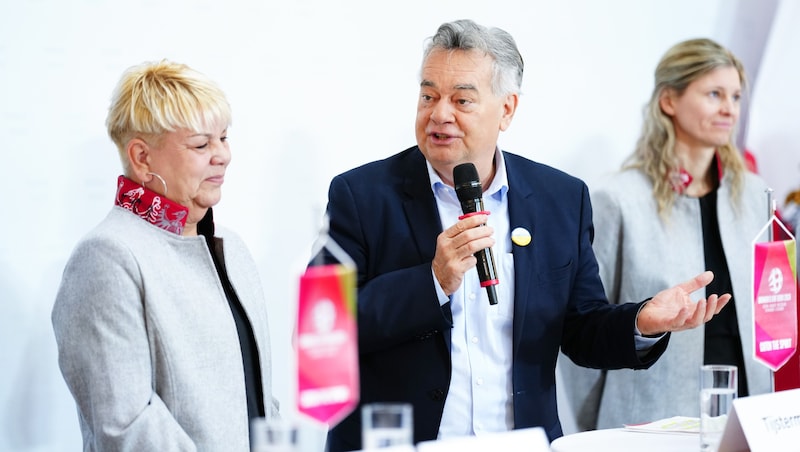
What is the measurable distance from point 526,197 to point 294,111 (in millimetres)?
921

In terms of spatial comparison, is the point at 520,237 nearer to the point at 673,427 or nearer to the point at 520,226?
the point at 520,226

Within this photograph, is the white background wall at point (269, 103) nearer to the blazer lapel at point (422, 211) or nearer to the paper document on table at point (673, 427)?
the blazer lapel at point (422, 211)

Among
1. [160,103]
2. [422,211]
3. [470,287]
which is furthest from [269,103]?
[470,287]

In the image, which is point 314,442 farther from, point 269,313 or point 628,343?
point 628,343

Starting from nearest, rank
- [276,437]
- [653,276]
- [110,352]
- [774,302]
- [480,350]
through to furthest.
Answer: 1. [276,437]
2. [110,352]
3. [774,302]
4. [480,350]
5. [653,276]

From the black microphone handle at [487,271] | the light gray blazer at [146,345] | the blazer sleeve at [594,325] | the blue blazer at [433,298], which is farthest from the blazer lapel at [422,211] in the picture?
the light gray blazer at [146,345]

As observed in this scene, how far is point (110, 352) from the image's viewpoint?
7.57ft

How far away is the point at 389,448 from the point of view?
68.1 inches

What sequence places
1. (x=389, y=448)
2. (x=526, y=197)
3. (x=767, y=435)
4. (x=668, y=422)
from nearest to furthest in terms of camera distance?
(x=389, y=448) < (x=767, y=435) < (x=668, y=422) < (x=526, y=197)

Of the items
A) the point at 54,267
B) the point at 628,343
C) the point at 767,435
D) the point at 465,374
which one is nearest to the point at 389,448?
the point at 767,435

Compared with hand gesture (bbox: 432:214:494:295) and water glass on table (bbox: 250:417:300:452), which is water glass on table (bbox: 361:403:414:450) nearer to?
water glass on table (bbox: 250:417:300:452)

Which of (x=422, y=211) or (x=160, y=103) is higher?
(x=160, y=103)

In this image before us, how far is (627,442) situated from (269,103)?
1.64 m

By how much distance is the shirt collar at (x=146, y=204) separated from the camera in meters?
2.51
